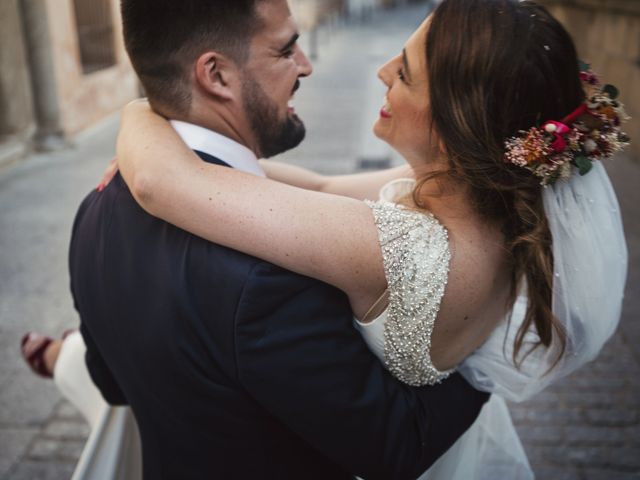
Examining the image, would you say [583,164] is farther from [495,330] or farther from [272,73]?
[272,73]

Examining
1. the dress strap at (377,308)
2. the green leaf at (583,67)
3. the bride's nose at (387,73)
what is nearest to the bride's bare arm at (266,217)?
the dress strap at (377,308)

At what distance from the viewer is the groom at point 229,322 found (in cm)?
145

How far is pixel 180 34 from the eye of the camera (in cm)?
164

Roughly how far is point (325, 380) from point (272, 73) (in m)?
0.81

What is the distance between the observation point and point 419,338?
66.5 inches

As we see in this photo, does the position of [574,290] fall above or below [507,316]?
above

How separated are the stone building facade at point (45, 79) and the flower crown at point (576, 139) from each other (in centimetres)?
686

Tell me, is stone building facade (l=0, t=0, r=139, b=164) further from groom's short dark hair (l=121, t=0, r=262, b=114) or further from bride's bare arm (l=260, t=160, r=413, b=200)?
groom's short dark hair (l=121, t=0, r=262, b=114)

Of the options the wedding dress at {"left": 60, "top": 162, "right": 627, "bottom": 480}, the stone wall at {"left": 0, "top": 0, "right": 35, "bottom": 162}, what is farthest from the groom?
the stone wall at {"left": 0, "top": 0, "right": 35, "bottom": 162}

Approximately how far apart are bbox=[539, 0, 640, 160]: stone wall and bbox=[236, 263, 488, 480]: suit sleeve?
7083mm

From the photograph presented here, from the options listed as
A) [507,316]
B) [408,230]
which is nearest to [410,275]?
[408,230]

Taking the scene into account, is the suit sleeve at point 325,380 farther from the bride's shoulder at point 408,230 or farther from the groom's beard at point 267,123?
the groom's beard at point 267,123

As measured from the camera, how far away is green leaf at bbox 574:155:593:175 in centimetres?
170

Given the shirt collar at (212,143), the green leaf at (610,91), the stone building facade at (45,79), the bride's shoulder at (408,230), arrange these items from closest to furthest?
the bride's shoulder at (408,230), the shirt collar at (212,143), the green leaf at (610,91), the stone building facade at (45,79)
